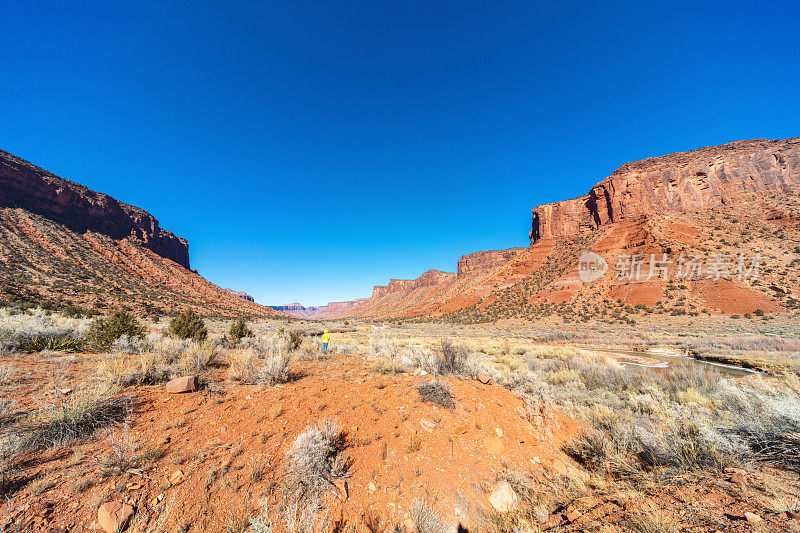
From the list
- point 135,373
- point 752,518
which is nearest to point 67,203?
point 135,373

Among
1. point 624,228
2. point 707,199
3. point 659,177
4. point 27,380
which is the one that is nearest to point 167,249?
point 27,380

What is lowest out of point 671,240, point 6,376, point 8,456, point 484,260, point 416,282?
point 8,456

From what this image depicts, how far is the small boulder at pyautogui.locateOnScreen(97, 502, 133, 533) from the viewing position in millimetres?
2191

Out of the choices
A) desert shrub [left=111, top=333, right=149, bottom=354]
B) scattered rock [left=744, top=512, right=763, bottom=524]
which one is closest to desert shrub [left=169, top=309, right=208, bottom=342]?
desert shrub [left=111, top=333, right=149, bottom=354]

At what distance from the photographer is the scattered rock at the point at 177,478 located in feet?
9.00

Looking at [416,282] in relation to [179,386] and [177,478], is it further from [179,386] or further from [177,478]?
[177,478]

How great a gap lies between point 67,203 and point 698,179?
125m

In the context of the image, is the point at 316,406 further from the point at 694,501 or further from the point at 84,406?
the point at 694,501

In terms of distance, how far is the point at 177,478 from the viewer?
2.80m

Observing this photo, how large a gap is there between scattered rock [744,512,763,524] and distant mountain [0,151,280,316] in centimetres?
4339

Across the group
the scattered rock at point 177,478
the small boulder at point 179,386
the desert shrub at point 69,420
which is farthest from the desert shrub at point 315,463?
the small boulder at point 179,386

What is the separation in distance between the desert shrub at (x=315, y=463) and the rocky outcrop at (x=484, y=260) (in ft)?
354

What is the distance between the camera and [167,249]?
8931cm

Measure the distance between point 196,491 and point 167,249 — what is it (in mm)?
114764
